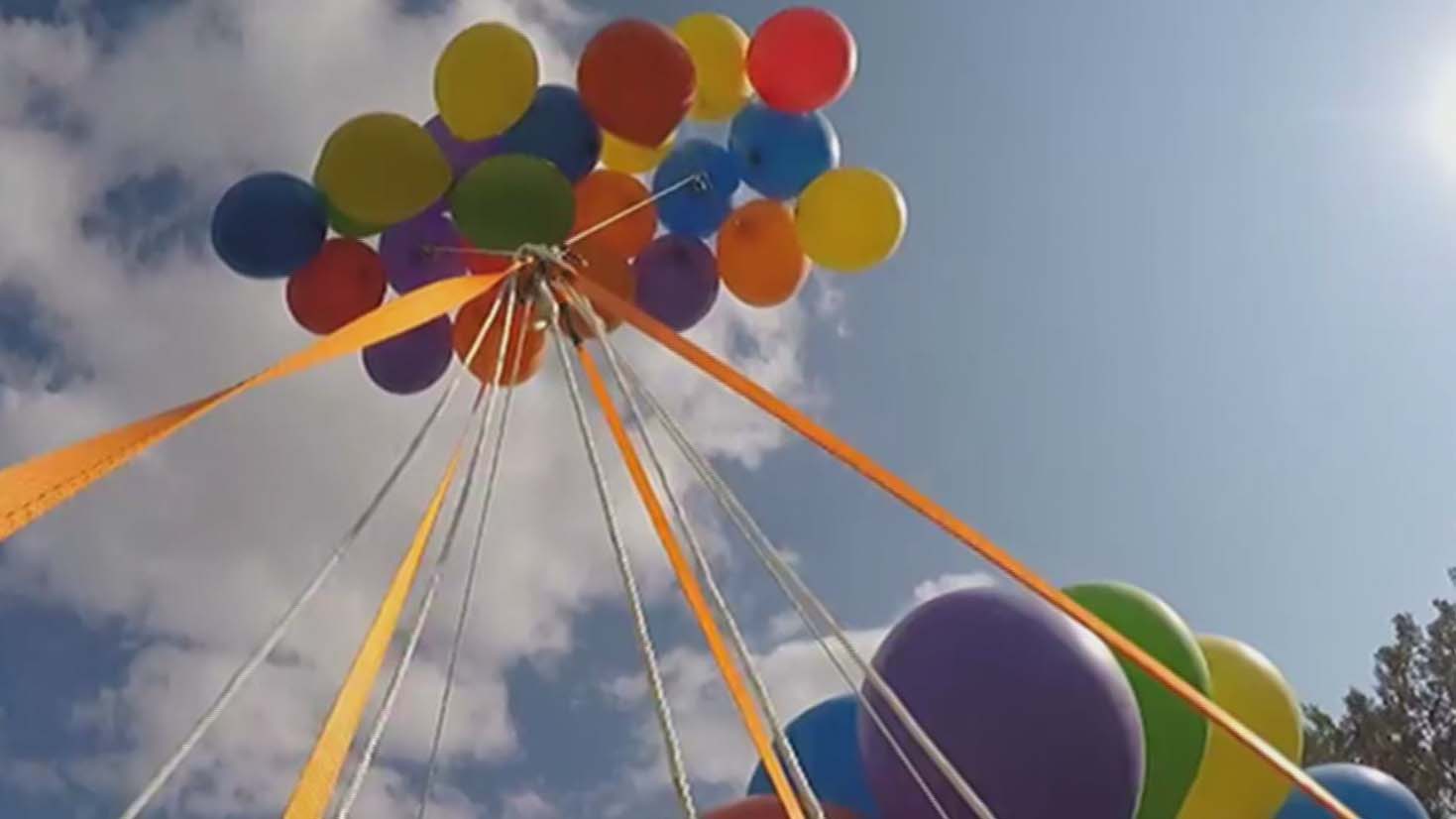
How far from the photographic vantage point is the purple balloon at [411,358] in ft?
16.2

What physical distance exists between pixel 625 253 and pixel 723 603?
1.99 m

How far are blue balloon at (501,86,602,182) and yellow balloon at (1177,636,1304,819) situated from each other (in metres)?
2.80

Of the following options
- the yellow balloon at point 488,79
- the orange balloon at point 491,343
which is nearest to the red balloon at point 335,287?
the orange balloon at point 491,343

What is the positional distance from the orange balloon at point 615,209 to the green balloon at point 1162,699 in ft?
6.73

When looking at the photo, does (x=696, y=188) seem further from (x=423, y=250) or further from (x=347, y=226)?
(x=347, y=226)

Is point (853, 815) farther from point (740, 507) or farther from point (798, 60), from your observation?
point (798, 60)

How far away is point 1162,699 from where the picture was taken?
418 cm

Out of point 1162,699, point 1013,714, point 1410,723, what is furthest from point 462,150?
point 1410,723

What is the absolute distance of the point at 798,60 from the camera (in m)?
5.14

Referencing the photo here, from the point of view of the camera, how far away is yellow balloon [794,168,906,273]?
517cm

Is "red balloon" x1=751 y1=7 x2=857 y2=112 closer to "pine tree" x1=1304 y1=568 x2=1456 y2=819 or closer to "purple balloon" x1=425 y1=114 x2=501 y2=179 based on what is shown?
"purple balloon" x1=425 y1=114 x2=501 y2=179

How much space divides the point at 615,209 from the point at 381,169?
0.86 meters

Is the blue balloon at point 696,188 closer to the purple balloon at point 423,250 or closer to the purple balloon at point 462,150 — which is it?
the purple balloon at point 462,150

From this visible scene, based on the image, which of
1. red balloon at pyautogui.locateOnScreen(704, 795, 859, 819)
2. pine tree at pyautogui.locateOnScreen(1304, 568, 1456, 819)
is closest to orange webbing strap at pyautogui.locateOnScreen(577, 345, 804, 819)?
red balloon at pyautogui.locateOnScreen(704, 795, 859, 819)
